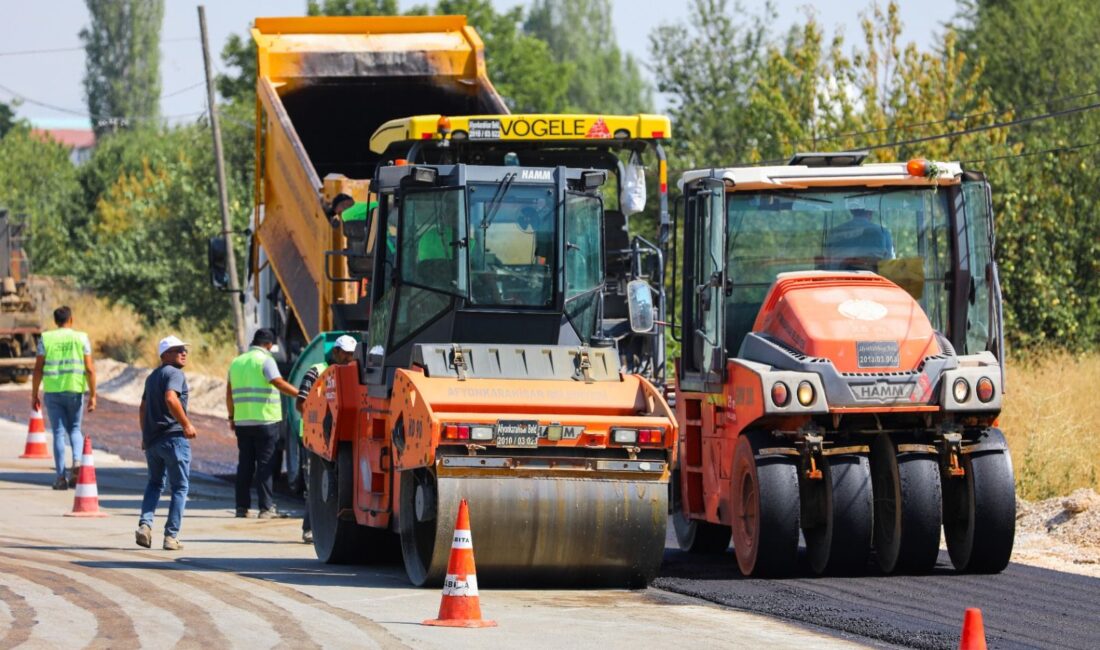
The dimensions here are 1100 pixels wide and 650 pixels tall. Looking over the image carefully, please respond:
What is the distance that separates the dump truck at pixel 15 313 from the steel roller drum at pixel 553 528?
2409cm

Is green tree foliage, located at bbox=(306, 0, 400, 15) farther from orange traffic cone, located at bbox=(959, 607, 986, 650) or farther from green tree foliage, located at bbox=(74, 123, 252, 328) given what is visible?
orange traffic cone, located at bbox=(959, 607, 986, 650)

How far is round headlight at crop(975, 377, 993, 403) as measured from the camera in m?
11.5

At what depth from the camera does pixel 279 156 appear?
61.8 ft

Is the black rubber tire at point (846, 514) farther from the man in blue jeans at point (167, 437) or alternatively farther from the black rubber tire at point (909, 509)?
the man in blue jeans at point (167, 437)

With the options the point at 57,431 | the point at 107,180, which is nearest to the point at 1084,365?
the point at 57,431

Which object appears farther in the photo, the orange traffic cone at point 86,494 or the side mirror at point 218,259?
the side mirror at point 218,259

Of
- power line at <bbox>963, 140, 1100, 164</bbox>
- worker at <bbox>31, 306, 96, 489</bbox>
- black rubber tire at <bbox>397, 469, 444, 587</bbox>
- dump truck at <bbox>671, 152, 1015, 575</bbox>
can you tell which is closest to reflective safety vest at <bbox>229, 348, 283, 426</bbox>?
worker at <bbox>31, 306, 96, 489</bbox>

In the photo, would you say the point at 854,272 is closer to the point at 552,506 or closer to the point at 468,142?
the point at 552,506

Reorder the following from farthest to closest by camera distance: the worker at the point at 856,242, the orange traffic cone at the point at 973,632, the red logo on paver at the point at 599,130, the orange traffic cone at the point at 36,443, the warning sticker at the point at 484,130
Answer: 1. the orange traffic cone at the point at 36,443
2. the red logo on paver at the point at 599,130
3. the warning sticker at the point at 484,130
4. the worker at the point at 856,242
5. the orange traffic cone at the point at 973,632

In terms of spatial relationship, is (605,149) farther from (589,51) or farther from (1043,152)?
(589,51)

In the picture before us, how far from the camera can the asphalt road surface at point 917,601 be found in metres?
9.21

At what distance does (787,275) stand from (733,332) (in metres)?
0.59

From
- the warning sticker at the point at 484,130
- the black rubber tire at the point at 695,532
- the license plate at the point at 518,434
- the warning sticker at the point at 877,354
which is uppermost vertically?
the warning sticker at the point at 484,130

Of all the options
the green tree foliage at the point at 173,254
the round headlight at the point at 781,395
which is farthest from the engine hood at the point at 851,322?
the green tree foliage at the point at 173,254
